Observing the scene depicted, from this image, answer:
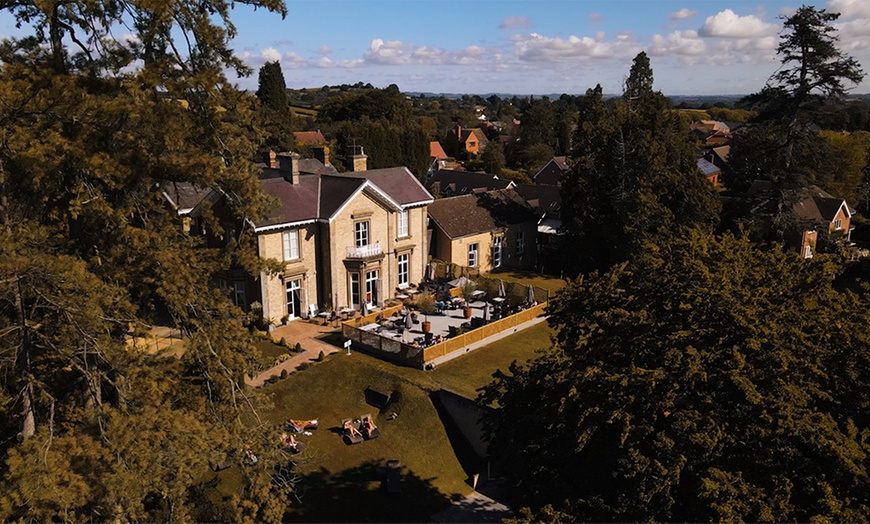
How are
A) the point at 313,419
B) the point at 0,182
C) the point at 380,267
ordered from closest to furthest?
the point at 0,182
the point at 313,419
the point at 380,267

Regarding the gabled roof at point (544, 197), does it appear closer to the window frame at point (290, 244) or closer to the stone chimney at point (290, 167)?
the stone chimney at point (290, 167)

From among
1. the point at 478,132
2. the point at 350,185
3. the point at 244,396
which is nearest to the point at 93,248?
the point at 244,396

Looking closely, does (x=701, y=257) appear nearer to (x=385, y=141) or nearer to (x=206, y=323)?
(x=206, y=323)

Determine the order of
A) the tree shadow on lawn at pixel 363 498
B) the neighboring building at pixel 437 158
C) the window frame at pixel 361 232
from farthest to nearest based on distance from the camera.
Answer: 1. the neighboring building at pixel 437 158
2. the window frame at pixel 361 232
3. the tree shadow on lawn at pixel 363 498

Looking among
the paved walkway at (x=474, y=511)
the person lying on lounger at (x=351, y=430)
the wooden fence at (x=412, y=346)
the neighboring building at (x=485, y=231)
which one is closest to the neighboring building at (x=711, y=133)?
the neighboring building at (x=485, y=231)

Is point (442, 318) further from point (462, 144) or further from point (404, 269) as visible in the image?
point (462, 144)

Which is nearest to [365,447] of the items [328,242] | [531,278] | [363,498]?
[363,498]
